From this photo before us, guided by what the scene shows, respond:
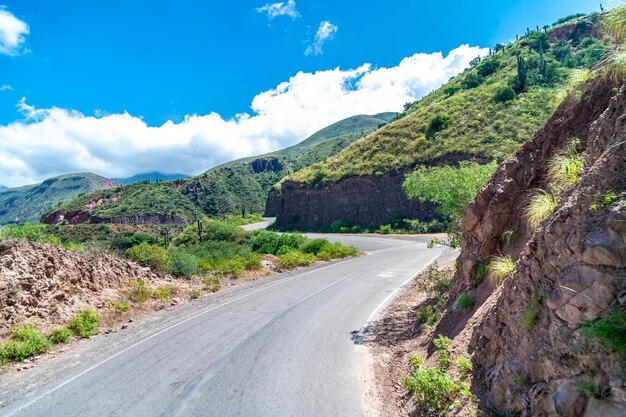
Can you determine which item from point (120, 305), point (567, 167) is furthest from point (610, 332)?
point (120, 305)

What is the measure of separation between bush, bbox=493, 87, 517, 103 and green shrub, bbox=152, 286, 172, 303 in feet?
162

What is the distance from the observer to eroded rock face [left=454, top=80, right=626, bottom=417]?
10.7 feet

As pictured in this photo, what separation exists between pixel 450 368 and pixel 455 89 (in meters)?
77.1

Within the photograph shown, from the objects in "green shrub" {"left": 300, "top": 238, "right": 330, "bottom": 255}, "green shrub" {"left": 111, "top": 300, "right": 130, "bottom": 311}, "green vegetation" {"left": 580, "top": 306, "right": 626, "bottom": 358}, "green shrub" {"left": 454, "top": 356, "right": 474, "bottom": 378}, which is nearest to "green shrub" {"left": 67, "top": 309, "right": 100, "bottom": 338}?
"green shrub" {"left": 111, "top": 300, "right": 130, "bottom": 311}

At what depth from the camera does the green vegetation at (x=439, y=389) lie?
5.09m

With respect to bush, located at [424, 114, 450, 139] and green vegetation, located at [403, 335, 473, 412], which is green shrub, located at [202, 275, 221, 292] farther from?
bush, located at [424, 114, 450, 139]

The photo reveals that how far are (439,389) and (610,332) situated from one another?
2779 mm

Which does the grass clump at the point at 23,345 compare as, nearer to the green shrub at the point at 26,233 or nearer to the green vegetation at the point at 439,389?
the green shrub at the point at 26,233

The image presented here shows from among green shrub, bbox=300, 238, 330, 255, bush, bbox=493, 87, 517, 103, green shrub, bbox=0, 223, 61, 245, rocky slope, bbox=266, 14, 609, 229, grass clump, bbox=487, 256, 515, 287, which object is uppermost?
bush, bbox=493, 87, 517, 103

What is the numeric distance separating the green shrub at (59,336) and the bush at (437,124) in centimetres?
4822

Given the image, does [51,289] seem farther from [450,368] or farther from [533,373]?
[533,373]

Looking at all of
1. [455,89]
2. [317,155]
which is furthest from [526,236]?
[317,155]

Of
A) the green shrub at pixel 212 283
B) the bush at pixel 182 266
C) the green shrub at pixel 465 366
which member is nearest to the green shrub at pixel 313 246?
the green shrub at pixel 212 283

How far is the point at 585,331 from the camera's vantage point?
330 centimetres
